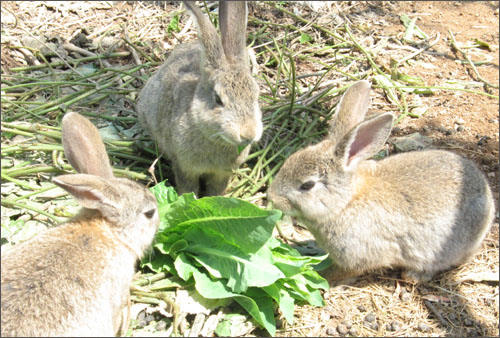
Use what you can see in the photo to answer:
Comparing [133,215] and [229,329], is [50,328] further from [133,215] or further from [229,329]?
[229,329]

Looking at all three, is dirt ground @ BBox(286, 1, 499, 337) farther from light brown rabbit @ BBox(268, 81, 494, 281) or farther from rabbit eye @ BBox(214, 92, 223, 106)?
rabbit eye @ BBox(214, 92, 223, 106)

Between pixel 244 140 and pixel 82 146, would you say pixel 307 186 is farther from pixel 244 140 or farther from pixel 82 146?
pixel 82 146

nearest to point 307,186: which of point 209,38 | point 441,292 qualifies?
point 441,292

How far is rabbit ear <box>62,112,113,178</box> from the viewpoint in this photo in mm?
4184

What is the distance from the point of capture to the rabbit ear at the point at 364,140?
14.1 feet

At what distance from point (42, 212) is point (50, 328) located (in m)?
1.57

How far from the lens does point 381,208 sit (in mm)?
4582

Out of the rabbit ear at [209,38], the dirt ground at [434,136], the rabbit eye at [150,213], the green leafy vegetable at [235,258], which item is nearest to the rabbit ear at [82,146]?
the rabbit eye at [150,213]

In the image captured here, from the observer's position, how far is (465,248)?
15.3ft

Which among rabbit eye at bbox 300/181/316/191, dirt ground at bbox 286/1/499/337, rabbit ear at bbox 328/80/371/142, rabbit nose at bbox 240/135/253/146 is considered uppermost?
rabbit ear at bbox 328/80/371/142

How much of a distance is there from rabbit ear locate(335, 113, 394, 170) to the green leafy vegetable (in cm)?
94

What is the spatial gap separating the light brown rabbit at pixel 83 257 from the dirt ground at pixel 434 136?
4.10 feet

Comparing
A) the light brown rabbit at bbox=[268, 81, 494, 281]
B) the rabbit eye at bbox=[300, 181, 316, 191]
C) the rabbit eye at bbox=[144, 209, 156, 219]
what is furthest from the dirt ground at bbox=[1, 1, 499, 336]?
the rabbit eye at bbox=[144, 209, 156, 219]

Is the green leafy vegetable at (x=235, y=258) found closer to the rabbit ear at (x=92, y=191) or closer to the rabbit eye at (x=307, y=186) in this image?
the rabbit eye at (x=307, y=186)
